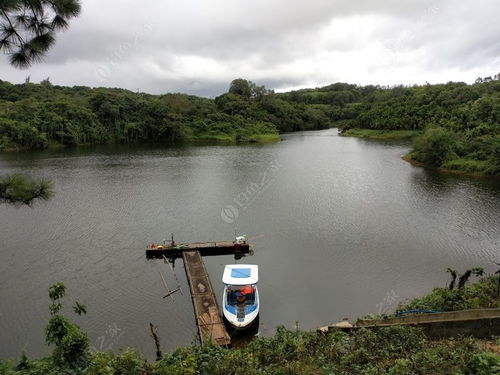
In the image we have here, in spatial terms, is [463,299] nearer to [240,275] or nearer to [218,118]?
[240,275]

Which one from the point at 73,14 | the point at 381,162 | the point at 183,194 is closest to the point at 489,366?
the point at 73,14

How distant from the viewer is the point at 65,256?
26531 mm

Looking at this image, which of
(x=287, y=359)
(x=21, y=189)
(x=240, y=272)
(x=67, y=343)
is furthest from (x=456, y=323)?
(x=21, y=189)

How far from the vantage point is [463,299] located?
1705cm

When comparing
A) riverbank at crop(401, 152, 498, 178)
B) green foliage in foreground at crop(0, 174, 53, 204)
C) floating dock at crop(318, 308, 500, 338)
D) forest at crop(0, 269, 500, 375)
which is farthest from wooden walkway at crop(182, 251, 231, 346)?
riverbank at crop(401, 152, 498, 178)

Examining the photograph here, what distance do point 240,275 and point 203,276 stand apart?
3.18 meters

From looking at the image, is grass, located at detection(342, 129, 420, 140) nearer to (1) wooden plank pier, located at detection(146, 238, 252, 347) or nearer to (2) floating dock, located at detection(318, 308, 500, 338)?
(1) wooden plank pier, located at detection(146, 238, 252, 347)

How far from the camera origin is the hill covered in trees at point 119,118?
295ft

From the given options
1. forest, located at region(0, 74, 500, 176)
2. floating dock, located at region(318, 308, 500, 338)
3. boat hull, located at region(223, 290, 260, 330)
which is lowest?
boat hull, located at region(223, 290, 260, 330)

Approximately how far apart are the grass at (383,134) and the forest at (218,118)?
85cm

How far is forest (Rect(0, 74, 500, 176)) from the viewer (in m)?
67.1

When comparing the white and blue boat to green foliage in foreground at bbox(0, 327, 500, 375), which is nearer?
green foliage in foreground at bbox(0, 327, 500, 375)

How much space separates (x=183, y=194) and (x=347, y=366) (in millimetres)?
33824

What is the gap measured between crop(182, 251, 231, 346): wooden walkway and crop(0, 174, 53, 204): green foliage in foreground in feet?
26.3
